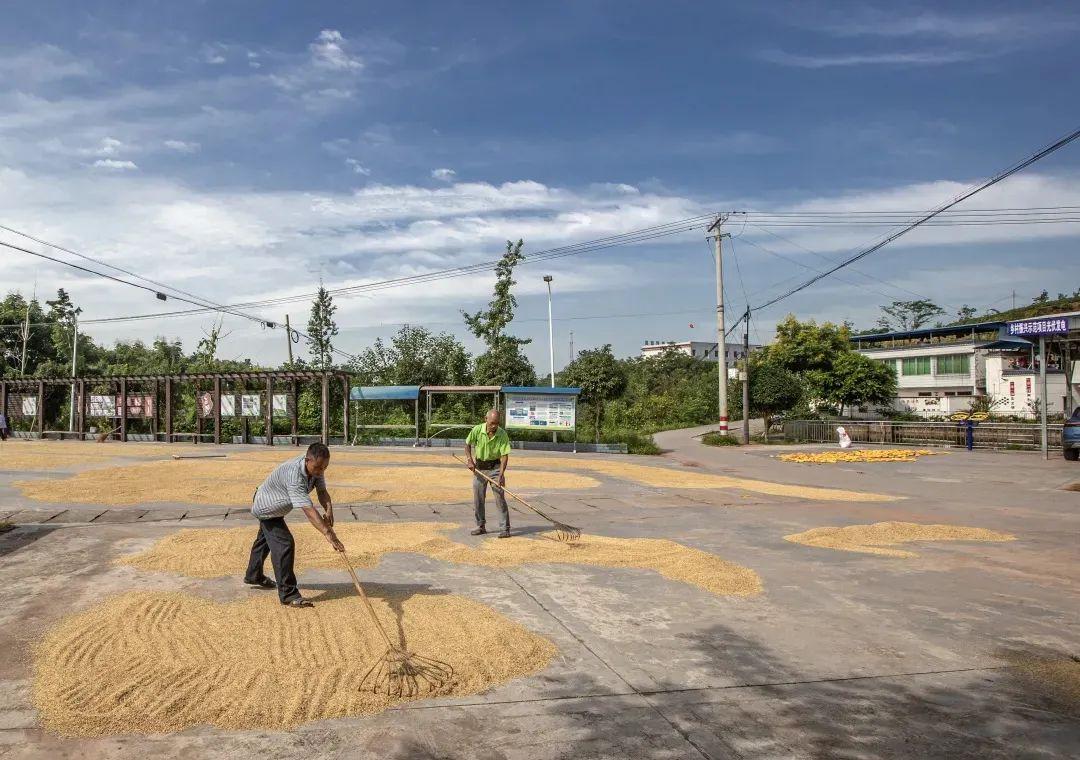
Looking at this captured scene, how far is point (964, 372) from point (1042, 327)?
2705 centimetres

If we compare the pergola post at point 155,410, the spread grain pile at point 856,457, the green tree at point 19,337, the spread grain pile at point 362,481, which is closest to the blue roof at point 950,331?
the spread grain pile at point 856,457

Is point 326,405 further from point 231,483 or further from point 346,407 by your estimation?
point 231,483

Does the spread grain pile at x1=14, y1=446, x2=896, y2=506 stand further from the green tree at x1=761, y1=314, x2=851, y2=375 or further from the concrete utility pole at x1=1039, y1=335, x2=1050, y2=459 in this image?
the green tree at x1=761, y1=314, x2=851, y2=375

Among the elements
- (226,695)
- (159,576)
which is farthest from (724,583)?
(159,576)

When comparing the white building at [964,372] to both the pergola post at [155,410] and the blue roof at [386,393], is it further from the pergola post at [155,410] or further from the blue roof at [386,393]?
the pergola post at [155,410]

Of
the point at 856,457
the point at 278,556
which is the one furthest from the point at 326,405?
the point at 278,556

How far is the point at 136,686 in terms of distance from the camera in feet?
13.5

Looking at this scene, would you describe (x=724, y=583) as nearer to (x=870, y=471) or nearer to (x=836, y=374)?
(x=870, y=471)

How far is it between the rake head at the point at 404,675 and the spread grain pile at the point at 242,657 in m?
0.06

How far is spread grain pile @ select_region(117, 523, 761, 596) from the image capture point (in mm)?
7082

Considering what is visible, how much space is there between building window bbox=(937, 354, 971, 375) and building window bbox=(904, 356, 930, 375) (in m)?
0.88

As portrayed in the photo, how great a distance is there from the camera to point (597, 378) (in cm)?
2819

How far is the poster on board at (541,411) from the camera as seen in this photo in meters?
25.1

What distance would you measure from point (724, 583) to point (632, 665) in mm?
2393
